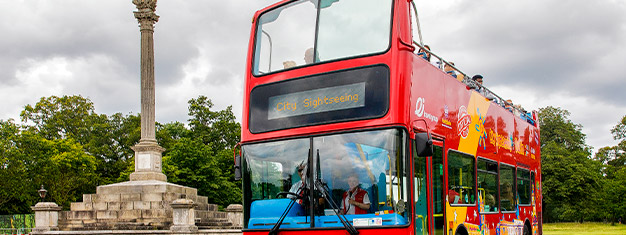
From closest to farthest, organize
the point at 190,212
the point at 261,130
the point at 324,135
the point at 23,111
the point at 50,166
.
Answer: the point at 324,135
the point at 261,130
the point at 190,212
the point at 50,166
the point at 23,111

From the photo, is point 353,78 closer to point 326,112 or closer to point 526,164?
point 326,112

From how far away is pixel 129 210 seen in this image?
25.8m

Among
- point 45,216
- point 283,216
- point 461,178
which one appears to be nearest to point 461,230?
point 461,178

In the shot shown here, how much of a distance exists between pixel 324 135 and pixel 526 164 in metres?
7.77

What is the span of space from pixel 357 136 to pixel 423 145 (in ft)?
2.95

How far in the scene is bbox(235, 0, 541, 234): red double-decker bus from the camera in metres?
8.07

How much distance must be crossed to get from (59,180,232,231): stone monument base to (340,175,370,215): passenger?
58.4 ft

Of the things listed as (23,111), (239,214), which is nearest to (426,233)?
(239,214)

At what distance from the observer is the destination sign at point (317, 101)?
8.53 metres

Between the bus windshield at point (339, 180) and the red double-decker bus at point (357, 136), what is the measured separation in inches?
0.5

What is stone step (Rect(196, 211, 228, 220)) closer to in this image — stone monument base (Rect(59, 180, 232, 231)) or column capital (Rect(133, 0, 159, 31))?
stone monument base (Rect(59, 180, 232, 231))

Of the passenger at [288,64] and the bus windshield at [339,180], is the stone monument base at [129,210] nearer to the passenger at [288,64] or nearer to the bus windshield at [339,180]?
the passenger at [288,64]

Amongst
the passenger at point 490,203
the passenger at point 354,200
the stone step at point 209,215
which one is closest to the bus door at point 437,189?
the passenger at point 354,200

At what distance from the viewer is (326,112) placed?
8.62 m
